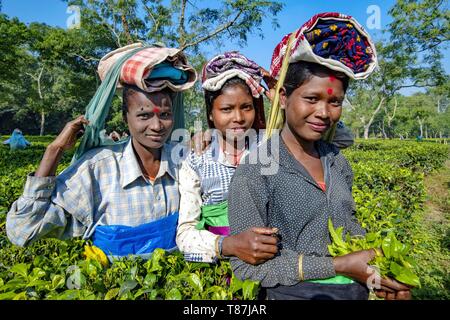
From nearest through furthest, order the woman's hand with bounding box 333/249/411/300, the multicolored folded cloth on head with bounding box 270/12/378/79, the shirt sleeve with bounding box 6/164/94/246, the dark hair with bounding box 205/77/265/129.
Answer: the woman's hand with bounding box 333/249/411/300, the multicolored folded cloth on head with bounding box 270/12/378/79, the shirt sleeve with bounding box 6/164/94/246, the dark hair with bounding box 205/77/265/129

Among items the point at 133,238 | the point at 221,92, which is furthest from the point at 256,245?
the point at 221,92

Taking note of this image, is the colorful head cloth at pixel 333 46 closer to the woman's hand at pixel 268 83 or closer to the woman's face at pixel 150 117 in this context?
the woman's hand at pixel 268 83

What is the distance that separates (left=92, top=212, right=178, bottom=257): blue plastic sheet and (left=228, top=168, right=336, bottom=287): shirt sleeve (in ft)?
1.82

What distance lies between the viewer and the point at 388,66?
19.6m

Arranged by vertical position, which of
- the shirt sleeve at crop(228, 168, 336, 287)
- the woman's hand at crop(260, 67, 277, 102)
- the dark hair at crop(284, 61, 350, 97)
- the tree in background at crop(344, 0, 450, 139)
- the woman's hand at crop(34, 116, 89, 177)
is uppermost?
the tree in background at crop(344, 0, 450, 139)

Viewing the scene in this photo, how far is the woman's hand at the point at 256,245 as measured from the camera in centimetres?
141

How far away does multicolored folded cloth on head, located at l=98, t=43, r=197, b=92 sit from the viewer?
6.25 ft

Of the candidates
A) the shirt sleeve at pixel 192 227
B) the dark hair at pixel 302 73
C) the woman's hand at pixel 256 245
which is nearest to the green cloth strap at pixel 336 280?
the woman's hand at pixel 256 245

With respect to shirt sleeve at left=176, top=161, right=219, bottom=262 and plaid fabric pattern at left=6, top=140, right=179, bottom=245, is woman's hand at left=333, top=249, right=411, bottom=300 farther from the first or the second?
plaid fabric pattern at left=6, top=140, right=179, bottom=245

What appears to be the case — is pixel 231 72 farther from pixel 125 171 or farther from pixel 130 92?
pixel 125 171

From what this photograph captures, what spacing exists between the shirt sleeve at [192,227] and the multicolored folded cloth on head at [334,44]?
852 millimetres

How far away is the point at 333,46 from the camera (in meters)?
1.64

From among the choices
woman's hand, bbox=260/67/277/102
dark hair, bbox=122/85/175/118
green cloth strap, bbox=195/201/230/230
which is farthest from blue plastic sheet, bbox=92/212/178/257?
woman's hand, bbox=260/67/277/102

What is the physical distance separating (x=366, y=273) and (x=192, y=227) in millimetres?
881
